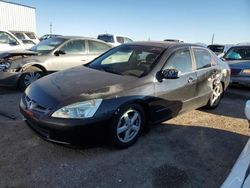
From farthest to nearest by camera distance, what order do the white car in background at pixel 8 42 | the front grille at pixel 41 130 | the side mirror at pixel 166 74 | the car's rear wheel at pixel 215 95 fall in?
the white car in background at pixel 8 42, the car's rear wheel at pixel 215 95, the side mirror at pixel 166 74, the front grille at pixel 41 130

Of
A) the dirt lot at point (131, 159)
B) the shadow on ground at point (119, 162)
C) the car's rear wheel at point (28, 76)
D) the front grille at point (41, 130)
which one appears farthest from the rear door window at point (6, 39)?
the front grille at point (41, 130)

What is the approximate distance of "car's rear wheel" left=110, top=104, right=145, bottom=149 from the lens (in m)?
3.53

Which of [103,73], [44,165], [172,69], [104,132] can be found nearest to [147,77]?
[172,69]

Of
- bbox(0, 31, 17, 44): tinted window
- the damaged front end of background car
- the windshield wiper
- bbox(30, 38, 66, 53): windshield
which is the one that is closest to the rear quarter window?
the windshield wiper

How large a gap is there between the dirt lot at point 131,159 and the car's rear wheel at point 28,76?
2.00m

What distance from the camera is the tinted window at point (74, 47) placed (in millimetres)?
7705

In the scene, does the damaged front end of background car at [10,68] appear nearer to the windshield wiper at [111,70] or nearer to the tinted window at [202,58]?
the windshield wiper at [111,70]

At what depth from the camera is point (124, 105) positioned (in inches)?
140

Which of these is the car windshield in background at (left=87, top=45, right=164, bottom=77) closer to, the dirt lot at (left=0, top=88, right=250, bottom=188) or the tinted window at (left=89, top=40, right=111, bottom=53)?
the dirt lot at (left=0, top=88, right=250, bottom=188)

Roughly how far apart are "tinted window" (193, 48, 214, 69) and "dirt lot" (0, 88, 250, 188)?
1234 millimetres

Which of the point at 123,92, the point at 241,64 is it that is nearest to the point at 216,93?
the point at 123,92

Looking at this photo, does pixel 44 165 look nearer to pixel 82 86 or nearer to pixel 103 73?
pixel 82 86

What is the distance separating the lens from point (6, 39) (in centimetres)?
981

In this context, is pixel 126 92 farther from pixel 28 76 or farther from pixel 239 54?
pixel 239 54
